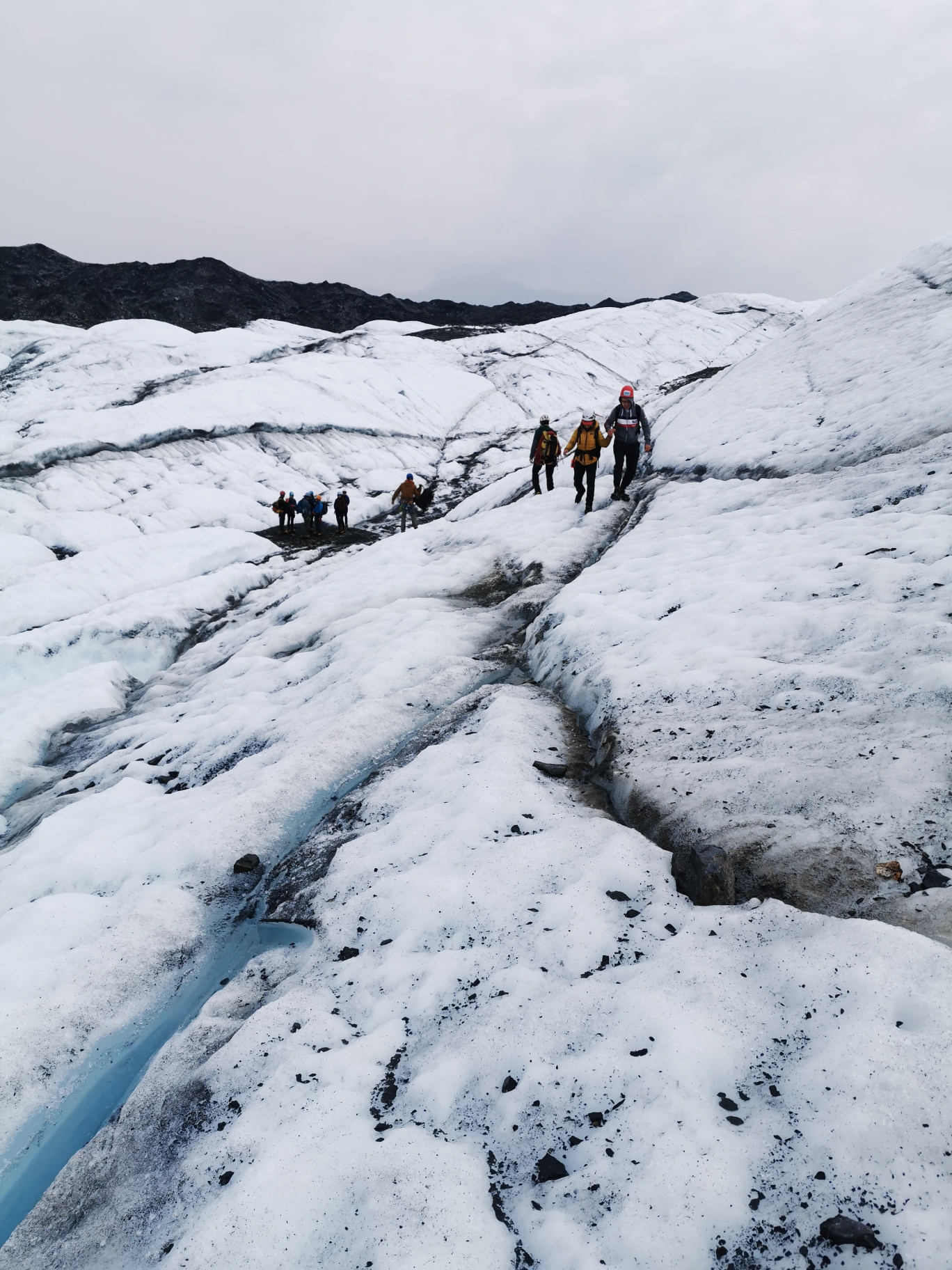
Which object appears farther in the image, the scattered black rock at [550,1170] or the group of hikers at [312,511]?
the group of hikers at [312,511]

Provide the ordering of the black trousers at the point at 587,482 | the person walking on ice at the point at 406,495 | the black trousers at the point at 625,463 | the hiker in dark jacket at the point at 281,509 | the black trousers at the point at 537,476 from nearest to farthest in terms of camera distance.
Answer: the black trousers at the point at 587,482 < the black trousers at the point at 625,463 < the black trousers at the point at 537,476 < the person walking on ice at the point at 406,495 < the hiker in dark jacket at the point at 281,509

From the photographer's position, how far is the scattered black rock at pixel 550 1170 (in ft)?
9.89

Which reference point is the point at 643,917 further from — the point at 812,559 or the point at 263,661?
the point at 263,661

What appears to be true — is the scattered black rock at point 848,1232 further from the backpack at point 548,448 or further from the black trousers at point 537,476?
the black trousers at point 537,476

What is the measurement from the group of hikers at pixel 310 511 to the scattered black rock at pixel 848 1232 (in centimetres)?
2292

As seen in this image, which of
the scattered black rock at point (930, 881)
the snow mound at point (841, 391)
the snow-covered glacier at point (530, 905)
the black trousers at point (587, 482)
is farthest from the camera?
the black trousers at point (587, 482)

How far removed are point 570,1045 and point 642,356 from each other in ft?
169

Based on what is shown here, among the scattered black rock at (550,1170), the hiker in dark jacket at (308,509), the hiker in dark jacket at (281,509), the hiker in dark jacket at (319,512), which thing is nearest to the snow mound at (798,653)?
the scattered black rock at (550,1170)

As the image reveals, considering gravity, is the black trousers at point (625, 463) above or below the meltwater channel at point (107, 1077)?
above

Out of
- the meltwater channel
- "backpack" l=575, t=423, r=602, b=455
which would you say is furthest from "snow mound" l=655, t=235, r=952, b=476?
the meltwater channel

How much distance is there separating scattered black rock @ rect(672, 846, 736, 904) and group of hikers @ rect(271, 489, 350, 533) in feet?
68.2

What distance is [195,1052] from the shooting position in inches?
171

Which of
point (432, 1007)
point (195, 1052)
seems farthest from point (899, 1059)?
point (195, 1052)

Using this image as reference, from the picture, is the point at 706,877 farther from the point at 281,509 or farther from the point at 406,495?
the point at 281,509
